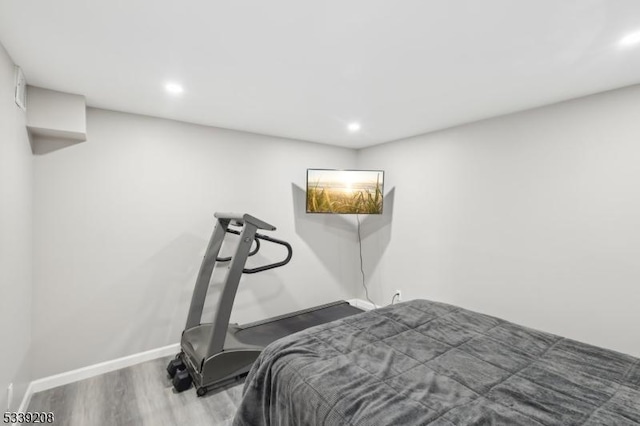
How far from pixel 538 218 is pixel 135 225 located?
360 centimetres

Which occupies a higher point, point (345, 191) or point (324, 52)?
point (324, 52)

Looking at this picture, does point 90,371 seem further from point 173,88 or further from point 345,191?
point 345,191

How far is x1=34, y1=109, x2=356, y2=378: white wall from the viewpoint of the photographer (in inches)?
90.5

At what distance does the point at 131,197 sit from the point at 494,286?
3.52 metres

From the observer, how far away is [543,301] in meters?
2.40

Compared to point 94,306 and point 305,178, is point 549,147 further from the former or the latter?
point 94,306

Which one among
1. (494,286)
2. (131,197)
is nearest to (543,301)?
Answer: (494,286)

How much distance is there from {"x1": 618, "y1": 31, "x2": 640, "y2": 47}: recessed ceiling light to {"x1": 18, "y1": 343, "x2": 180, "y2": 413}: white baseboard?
399cm

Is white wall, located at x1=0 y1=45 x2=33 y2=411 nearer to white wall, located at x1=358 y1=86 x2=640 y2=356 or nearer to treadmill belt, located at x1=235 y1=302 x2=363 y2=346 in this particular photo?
treadmill belt, located at x1=235 y1=302 x2=363 y2=346

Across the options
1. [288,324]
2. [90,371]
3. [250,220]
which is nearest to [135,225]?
[250,220]

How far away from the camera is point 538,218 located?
245 cm

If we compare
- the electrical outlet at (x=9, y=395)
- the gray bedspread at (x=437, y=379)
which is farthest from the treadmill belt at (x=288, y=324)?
the electrical outlet at (x=9, y=395)

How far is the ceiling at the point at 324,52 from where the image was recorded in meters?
1.29

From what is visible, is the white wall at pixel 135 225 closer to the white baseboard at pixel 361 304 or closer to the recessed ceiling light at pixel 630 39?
the white baseboard at pixel 361 304
